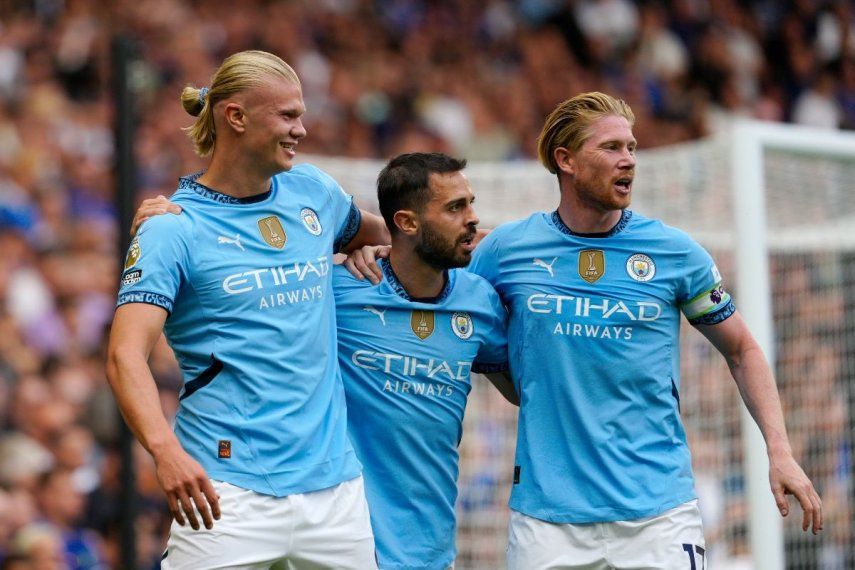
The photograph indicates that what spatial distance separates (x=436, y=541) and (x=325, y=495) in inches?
22.3

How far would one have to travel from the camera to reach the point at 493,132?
13.5 metres

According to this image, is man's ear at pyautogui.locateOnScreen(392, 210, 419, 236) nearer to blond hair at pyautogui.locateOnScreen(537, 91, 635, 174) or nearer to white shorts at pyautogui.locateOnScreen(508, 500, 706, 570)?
blond hair at pyautogui.locateOnScreen(537, 91, 635, 174)

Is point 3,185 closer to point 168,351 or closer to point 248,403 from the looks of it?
point 168,351

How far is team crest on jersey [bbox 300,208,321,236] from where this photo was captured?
15.6 ft

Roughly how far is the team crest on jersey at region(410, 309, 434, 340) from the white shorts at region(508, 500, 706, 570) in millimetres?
743

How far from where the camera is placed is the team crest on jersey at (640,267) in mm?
4957

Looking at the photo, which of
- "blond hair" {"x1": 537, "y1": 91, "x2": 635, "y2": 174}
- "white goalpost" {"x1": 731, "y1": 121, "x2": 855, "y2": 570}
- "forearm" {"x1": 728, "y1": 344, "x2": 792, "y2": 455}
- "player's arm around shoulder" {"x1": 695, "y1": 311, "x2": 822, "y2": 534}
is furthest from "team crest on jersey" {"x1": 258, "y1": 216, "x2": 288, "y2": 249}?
"white goalpost" {"x1": 731, "y1": 121, "x2": 855, "y2": 570}

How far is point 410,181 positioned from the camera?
5.07 metres

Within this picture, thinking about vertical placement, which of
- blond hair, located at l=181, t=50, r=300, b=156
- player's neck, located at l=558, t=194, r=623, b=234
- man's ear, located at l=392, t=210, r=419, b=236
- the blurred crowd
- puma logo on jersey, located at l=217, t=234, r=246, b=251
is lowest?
puma logo on jersey, located at l=217, t=234, r=246, b=251

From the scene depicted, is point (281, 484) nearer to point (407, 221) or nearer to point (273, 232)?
point (273, 232)

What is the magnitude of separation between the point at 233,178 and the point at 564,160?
3.88 ft

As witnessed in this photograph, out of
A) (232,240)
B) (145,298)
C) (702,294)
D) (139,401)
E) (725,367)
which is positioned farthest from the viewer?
(725,367)

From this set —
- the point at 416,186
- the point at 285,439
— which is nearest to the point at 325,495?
the point at 285,439

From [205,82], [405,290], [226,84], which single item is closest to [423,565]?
[405,290]
